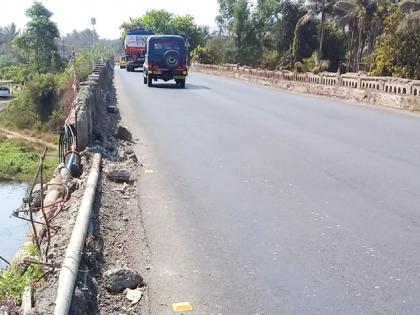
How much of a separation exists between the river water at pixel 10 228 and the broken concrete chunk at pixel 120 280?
193 inches

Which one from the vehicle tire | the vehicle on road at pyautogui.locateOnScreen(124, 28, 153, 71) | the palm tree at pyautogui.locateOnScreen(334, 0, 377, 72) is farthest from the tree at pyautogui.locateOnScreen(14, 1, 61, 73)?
the vehicle tire

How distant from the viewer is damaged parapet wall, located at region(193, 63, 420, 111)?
18312mm

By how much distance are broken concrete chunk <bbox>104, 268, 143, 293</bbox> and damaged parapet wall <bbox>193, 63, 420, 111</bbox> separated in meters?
15.3

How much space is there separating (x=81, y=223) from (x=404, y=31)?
1055 inches

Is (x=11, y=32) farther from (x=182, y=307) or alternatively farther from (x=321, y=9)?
(x=182, y=307)

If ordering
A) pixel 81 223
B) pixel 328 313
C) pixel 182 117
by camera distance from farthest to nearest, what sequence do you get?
pixel 182 117
pixel 81 223
pixel 328 313

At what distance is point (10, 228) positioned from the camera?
14383 mm

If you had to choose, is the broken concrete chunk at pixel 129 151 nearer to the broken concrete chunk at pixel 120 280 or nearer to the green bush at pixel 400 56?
the broken concrete chunk at pixel 120 280

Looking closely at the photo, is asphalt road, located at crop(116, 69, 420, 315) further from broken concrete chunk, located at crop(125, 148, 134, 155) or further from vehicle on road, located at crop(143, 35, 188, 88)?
vehicle on road, located at crop(143, 35, 188, 88)

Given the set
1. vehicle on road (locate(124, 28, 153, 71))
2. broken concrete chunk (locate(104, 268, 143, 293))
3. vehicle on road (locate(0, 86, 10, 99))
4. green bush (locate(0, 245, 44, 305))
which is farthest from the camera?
vehicle on road (locate(0, 86, 10, 99))

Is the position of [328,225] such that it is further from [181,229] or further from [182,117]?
[182,117]

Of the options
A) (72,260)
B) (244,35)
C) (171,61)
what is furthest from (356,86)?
(244,35)

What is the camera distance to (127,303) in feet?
13.5

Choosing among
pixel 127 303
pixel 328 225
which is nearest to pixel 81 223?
pixel 127 303
